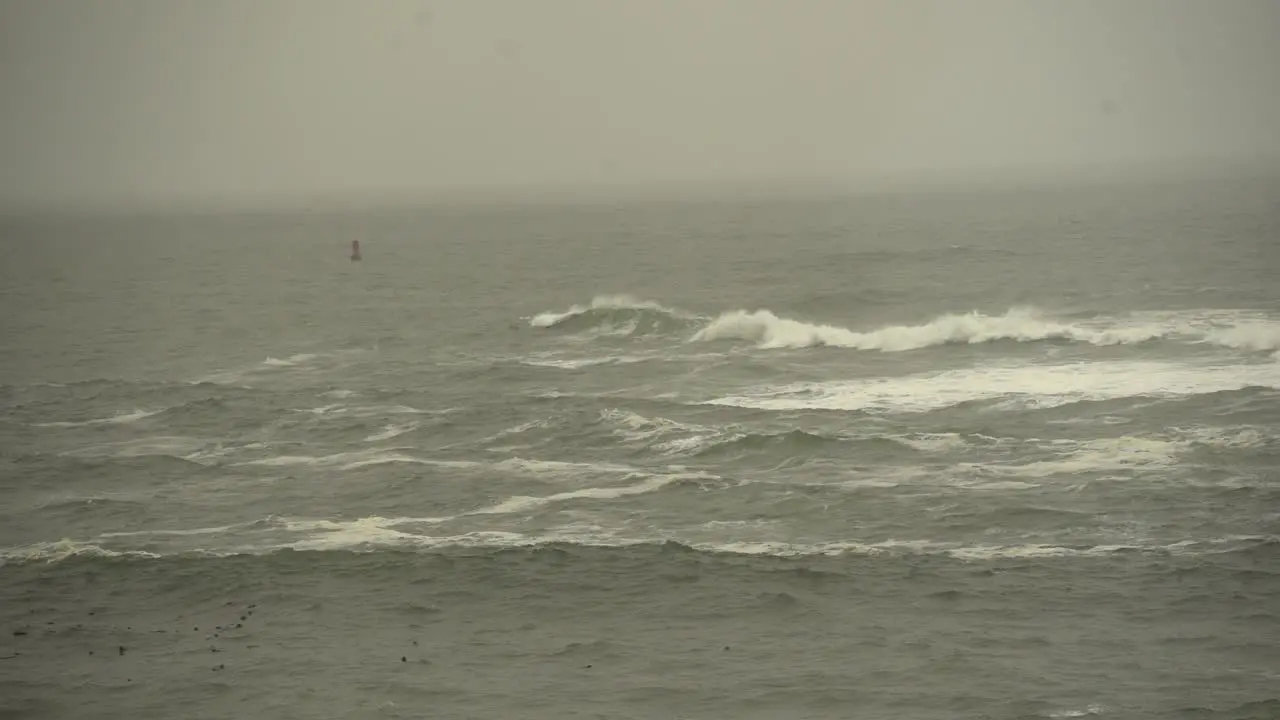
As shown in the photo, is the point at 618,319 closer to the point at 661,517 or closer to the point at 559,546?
the point at 661,517

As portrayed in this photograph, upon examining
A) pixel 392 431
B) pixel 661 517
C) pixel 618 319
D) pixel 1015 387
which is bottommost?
pixel 661 517

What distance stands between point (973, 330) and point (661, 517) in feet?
96.4

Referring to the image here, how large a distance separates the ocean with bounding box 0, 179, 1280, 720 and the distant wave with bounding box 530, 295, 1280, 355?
0.25m

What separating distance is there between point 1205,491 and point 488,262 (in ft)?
320

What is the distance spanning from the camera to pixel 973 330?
61.5 m

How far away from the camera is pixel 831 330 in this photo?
6600 cm

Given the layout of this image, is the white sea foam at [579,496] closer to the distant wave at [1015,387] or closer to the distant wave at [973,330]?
the distant wave at [1015,387]

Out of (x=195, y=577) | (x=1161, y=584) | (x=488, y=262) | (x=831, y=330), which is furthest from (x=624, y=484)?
(x=488, y=262)

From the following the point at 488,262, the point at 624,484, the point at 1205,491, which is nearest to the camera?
the point at 1205,491

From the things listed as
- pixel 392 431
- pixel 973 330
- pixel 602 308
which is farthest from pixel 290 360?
pixel 973 330

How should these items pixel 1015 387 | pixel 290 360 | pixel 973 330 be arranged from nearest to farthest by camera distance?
pixel 1015 387
pixel 973 330
pixel 290 360

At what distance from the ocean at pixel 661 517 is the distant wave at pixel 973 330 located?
0.83 feet

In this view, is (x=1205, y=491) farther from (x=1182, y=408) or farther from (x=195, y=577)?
(x=195, y=577)

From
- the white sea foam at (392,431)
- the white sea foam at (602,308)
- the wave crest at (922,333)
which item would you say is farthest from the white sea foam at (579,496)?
the white sea foam at (602,308)
